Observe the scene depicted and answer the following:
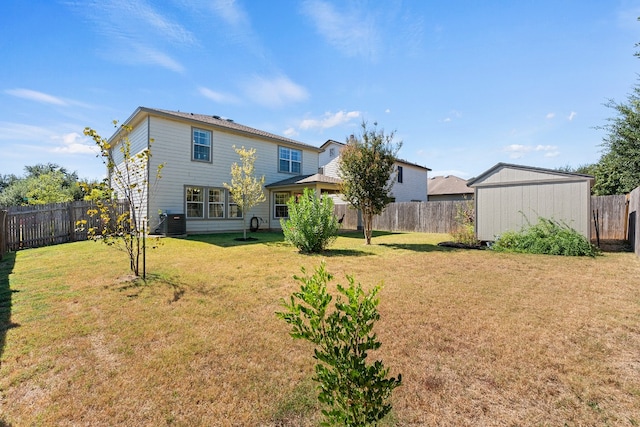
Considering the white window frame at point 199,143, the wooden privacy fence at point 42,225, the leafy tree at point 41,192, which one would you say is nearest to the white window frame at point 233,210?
the white window frame at point 199,143

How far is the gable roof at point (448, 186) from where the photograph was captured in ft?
95.7

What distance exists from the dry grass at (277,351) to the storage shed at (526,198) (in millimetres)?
3915

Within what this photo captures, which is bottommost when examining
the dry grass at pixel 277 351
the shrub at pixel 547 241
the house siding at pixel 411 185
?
the dry grass at pixel 277 351

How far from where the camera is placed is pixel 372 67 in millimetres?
9750

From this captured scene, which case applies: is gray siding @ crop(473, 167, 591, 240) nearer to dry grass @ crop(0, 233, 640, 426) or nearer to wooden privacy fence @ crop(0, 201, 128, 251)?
dry grass @ crop(0, 233, 640, 426)

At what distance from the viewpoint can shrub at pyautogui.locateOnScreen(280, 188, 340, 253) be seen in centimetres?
837

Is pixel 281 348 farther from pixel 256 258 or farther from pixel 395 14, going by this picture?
pixel 395 14

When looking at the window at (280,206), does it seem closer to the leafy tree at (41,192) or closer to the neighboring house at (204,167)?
the neighboring house at (204,167)

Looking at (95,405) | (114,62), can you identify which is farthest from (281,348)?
(114,62)

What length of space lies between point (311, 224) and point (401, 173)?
18.6m

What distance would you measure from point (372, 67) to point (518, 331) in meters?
9.24

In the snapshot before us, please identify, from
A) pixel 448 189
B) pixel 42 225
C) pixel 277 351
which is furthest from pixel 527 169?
pixel 448 189

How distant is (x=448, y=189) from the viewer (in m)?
30.3

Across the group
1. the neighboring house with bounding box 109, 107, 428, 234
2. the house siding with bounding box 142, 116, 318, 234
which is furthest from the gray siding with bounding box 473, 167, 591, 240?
the house siding with bounding box 142, 116, 318, 234
